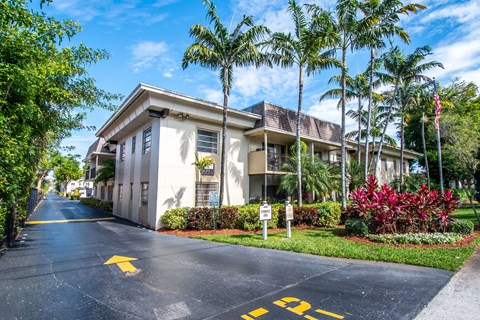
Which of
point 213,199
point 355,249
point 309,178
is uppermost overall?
point 309,178

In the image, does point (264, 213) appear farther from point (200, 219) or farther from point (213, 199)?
point (200, 219)

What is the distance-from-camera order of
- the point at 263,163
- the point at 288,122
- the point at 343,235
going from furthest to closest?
the point at 288,122 → the point at 263,163 → the point at 343,235

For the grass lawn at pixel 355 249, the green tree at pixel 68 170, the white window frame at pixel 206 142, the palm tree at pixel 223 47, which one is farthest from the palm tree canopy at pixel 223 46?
the green tree at pixel 68 170

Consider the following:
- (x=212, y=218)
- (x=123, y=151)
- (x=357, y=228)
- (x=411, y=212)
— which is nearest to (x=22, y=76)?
(x=212, y=218)

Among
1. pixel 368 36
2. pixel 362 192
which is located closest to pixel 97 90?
pixel 362 192

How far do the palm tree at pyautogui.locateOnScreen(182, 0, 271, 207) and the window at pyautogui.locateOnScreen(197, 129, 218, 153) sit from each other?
2688 millimetres

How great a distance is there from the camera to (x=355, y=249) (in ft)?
26.2

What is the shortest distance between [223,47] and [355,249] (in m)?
10.3

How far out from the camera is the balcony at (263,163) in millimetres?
15395

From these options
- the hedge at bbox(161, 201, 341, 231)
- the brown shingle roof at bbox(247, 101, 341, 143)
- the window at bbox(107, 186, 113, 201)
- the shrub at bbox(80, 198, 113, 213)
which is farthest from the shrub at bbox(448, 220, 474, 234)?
the window at bbox(107, 186, 113, 201)

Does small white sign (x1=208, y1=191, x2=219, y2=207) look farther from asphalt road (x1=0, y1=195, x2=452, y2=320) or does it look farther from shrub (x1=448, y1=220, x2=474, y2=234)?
shrub (x1=448, y1=220, x2=474, y2=234)

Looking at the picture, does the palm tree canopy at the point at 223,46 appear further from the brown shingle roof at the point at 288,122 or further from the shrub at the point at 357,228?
the shrub at the point at 357,228

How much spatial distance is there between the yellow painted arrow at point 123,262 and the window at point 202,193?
22.6 ft

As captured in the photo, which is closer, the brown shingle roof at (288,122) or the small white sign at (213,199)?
the small white sign at (213,199)
